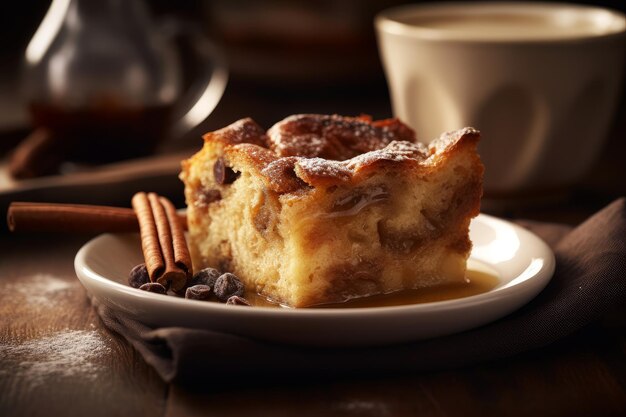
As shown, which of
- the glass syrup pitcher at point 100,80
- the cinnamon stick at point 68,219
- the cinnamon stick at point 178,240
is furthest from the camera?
the glass syrup pitcher at point 100,80

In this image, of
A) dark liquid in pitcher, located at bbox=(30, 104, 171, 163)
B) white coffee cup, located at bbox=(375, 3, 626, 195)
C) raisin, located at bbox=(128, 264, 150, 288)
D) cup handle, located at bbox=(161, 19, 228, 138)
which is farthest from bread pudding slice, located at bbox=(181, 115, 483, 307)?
cup handle, located at bbox=(161, 19, 228, 138)

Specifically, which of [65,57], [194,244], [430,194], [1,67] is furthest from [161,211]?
[1,67]

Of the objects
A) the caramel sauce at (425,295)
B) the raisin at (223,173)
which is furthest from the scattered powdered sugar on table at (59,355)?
the raisin at (223,173)

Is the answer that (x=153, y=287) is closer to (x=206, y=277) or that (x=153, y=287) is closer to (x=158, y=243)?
(x=206, y=277)

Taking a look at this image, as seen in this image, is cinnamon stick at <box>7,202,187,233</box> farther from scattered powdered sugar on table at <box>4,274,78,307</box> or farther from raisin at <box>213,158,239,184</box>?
raisin at <box>213,158,239,184</box>

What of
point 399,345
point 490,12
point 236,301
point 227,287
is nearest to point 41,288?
point 227,287

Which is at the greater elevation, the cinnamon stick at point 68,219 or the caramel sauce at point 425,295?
the caramel sauce at point 425,295

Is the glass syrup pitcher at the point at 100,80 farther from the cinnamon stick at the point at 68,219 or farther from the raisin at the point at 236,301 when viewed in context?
the raisin at the point at 236,301

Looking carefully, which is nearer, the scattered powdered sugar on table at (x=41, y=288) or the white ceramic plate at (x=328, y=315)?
the white ceramic plate at (x=328, y=315)
